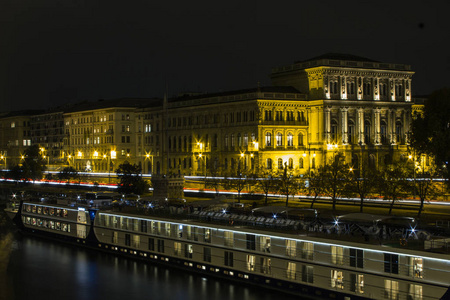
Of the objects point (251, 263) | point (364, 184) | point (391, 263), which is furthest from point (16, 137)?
point (391, 263)

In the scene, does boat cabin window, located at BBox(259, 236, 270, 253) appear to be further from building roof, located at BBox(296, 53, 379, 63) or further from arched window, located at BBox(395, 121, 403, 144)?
arched window, located at BBox(395, 121, 403, 144)

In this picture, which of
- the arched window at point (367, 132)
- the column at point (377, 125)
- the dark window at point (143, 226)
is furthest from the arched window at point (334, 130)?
the dark window at point (143, 226)

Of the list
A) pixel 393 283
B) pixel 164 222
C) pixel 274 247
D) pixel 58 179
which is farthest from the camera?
pixel 58 179

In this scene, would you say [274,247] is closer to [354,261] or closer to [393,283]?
[354,261]

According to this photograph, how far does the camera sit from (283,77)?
11394 centimetres

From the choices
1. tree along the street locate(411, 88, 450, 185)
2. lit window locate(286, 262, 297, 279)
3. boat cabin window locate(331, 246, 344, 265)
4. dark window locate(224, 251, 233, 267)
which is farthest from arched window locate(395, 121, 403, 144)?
boat cabin window locate(331, 246, 344, 265)

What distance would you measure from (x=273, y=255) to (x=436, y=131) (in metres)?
34.5

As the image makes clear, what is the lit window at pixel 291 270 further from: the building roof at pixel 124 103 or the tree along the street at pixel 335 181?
the building roof at pixel 124 103

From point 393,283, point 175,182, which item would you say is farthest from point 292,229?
point 175,182

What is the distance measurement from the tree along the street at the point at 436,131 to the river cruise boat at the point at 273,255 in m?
29.7

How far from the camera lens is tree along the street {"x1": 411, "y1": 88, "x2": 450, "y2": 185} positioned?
6988 centimetres

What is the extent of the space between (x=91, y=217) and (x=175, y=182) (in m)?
23.1

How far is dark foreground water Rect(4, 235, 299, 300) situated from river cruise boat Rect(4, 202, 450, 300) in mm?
798

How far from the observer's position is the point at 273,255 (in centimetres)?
4319
